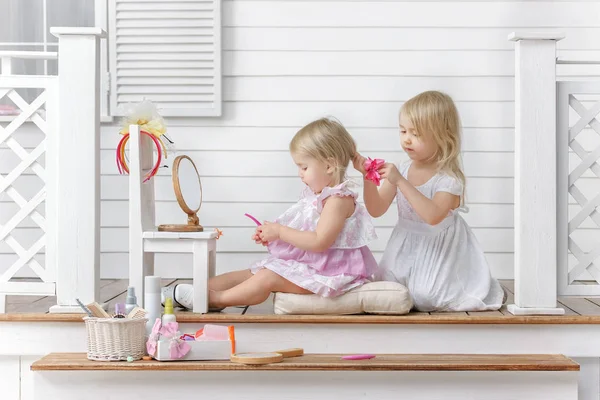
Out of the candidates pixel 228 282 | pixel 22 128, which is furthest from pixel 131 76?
pixel 228 282

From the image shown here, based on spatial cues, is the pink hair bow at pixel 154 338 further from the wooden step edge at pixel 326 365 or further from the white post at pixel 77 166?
the white post at pixel 77 166

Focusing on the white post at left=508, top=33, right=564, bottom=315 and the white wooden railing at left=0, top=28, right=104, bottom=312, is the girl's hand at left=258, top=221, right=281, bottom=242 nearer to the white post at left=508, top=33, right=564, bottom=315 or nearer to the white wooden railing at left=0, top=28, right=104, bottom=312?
the white wooden railing at left=0, top=28, right=104, bottom=312

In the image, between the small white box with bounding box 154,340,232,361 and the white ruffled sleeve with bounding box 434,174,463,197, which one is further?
the white ruffled sleeve with bounding box 434,174,463,197

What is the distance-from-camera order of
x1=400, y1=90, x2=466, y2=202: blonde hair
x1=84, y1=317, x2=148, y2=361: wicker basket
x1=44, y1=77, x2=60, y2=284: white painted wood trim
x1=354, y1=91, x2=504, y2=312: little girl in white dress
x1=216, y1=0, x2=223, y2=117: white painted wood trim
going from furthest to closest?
x1=216, y1=0, x2=223, y2=117: white painted wood trim
x1=400, y1=90, x2=466, y2=202: blonde hair
x1=354, y1=91, x2=504, y2=312: little girl in white dress
x1=44, y1=77, x2=60, y2=284: white painted wood trim
x1=84, y1=317, x2=148, y2=361: wicker basket

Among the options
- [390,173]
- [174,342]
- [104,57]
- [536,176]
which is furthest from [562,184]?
[104,57]

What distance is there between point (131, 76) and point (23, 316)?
5.89ft

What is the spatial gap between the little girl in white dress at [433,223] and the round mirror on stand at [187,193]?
0.69 meters

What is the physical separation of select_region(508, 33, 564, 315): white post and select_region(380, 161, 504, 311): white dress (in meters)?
0.22

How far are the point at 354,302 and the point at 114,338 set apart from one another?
91cm

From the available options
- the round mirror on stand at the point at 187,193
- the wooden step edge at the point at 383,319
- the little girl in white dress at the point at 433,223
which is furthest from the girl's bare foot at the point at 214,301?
the little girl in white dress at the point at 433,223

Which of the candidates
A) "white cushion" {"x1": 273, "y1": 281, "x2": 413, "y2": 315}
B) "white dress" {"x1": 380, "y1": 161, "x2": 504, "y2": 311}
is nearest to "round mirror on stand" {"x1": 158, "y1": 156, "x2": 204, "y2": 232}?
"white cushion" {"x1": 273, "y1": 281, "x2": 413, "y2": 315}

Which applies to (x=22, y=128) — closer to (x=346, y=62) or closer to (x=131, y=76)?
(x=131, y=76)

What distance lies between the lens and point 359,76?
182 inches

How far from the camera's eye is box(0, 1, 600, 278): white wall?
462cm
